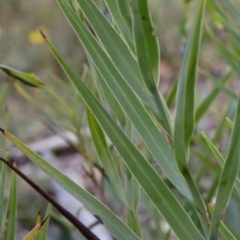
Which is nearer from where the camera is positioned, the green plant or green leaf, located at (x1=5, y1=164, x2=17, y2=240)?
the green plant

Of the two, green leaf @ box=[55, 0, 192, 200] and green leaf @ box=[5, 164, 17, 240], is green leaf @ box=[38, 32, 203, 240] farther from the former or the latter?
green leaf @ box=[5, 164, 17, 240]

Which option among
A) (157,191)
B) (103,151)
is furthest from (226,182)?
(103,151)

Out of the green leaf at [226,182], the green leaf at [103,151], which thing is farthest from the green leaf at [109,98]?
the green leaf at [226,182]

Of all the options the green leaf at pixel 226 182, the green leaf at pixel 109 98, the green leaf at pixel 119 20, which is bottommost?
the green leaf at pixel 226 182

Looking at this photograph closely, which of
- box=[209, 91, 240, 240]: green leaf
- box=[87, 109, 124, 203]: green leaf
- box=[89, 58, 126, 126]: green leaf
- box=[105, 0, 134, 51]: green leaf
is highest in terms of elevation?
box=[105, 0, 134, 51]: green leaf

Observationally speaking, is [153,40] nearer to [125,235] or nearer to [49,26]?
[125,235]

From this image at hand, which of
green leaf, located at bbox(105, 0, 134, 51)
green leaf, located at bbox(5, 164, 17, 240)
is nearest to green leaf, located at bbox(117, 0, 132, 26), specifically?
green leaf, located at bbox(105, 0, 134, 51)

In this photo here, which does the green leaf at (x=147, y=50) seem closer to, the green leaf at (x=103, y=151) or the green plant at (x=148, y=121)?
the green plant at (x=148, y=121)

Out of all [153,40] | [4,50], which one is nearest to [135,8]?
[153,40]
